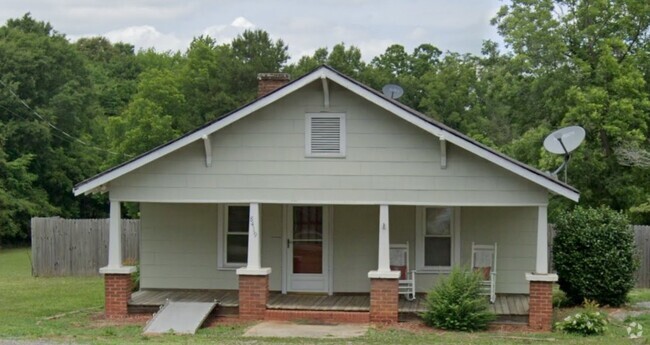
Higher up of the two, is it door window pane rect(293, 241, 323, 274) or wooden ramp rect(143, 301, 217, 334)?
door window pane rect(293, 241, 323, 274)

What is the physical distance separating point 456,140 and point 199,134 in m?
4.36

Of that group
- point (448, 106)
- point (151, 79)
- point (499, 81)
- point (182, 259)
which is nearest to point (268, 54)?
point (151, 79)

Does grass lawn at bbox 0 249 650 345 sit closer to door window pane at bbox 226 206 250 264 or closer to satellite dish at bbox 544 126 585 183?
door window pane at bbox 226 206 250 264

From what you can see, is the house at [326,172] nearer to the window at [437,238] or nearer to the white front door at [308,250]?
the window at [437,238]

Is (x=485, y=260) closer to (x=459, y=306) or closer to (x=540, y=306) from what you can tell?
(x=540, y=306)

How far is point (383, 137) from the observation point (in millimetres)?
14547

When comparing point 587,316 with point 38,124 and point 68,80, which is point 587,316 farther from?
point 68,80

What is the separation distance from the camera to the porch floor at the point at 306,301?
14.5 metres

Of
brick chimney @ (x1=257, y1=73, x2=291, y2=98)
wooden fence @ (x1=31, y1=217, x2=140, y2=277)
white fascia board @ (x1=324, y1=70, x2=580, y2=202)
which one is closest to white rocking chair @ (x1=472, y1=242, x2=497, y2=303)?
white fascia board @ (x1=324, y1=70, x2=580, y2=202)

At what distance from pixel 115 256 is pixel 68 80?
118 ft

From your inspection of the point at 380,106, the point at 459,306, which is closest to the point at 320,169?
the point at 380,106

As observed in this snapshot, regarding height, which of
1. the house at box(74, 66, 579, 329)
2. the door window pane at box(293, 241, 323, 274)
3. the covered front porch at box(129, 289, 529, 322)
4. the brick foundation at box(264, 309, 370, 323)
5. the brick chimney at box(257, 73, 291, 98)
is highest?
the brick chimney at box(257, 73, 291, 98)

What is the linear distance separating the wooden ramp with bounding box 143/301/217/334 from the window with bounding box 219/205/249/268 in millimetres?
1816

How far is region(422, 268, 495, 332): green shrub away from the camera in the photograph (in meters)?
13.4
